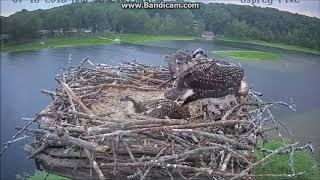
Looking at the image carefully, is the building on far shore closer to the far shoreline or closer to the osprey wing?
the far shoreline

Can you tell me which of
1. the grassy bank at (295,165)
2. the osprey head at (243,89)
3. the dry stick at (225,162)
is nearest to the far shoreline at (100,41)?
the osprey head at (243,89)

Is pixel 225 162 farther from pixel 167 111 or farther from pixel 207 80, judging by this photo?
pixel 207 80

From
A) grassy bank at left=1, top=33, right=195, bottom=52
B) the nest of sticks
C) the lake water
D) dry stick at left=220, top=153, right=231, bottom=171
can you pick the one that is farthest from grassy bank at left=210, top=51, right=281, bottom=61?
dry stick at left=220, top=153, right=231, bottom=171

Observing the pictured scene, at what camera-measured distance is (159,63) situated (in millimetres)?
2404

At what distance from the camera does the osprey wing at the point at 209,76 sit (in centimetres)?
171

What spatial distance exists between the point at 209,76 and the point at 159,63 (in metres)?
0.70

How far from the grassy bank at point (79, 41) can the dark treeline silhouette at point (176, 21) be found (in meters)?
0.03

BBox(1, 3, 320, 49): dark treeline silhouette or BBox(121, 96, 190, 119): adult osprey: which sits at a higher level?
BBox(1, 3, 320, 49): dark treeline silhouette

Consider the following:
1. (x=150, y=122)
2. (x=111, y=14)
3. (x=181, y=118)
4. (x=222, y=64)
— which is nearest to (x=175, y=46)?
(x=111, y=14)

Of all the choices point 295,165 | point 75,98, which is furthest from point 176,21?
point 295,165

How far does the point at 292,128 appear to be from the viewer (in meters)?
2.52

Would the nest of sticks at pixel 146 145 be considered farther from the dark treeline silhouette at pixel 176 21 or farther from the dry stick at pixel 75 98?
the dark treeline silhouette at pixel 176 21

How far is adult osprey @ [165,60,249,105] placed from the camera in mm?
1716

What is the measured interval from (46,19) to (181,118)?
0.95 m
